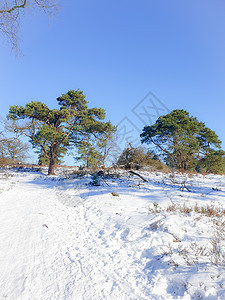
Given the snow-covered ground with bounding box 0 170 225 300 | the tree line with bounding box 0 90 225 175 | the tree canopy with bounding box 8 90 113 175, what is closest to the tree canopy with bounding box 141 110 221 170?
the tree line with bounding box 0 90 225 175

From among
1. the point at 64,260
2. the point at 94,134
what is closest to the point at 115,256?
the point at 64,260

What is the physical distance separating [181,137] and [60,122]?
Result: 52.0 ft

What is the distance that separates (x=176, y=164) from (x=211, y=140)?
6273mm

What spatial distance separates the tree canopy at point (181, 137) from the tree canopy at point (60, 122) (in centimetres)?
767

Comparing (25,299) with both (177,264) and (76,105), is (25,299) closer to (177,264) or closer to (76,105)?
(177,264)

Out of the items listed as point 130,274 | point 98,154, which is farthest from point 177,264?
point 98,154

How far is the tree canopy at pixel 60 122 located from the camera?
18.3m

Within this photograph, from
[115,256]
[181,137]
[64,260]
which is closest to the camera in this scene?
[64,260]

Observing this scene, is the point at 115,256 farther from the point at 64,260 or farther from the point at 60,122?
the point at 60,122

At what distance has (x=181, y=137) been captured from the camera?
19.9 m

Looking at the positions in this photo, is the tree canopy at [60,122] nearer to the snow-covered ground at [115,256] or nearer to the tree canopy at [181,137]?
the tree canopy at [181,137]

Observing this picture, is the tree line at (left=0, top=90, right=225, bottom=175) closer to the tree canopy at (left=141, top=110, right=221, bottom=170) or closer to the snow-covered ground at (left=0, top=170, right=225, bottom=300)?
the tree canopy at (left=141, top=110, right=221, bottom=170)

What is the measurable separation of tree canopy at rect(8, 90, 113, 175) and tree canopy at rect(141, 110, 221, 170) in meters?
7.67

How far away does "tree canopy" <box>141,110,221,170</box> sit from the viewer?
65.6 feet
